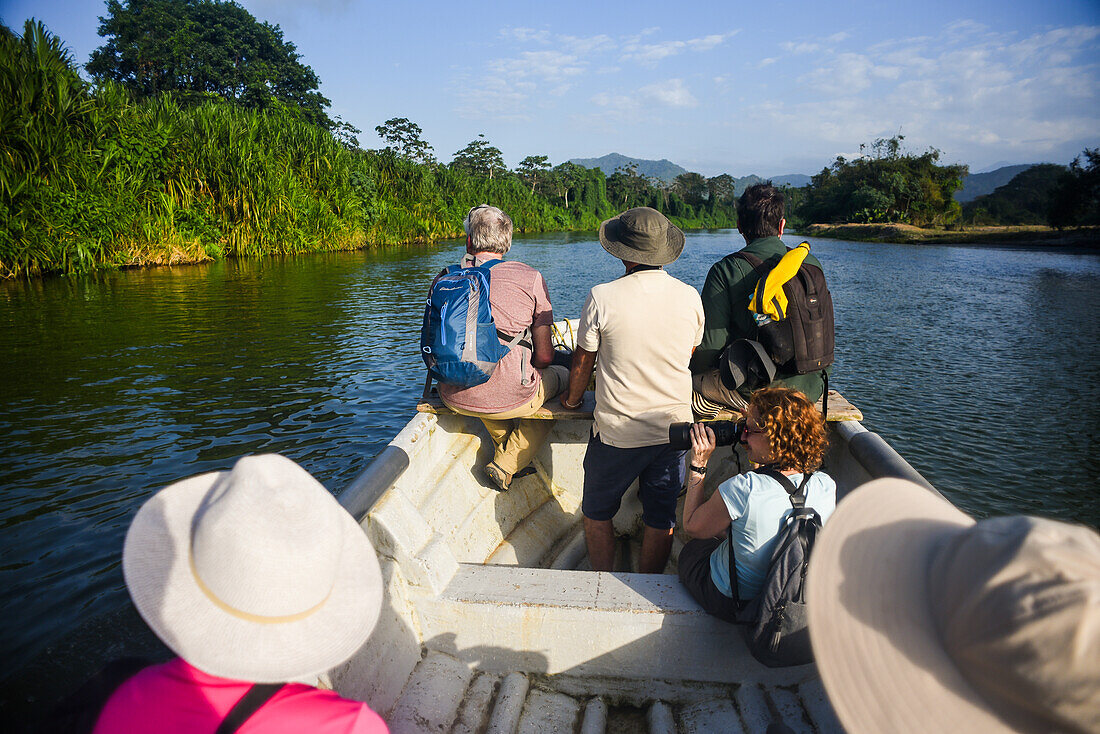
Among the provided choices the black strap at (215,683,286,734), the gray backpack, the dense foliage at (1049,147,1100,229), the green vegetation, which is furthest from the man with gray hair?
the dense foliage at (1049,147,1100,229)

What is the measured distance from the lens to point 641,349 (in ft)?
8.54

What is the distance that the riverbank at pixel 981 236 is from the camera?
35.1 meters

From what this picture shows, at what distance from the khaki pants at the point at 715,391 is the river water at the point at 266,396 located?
3.31 meters

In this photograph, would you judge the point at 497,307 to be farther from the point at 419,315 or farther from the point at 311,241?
the point at 311,241

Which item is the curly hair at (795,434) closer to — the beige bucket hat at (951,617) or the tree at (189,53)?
the beige bucket hat at (951,617)

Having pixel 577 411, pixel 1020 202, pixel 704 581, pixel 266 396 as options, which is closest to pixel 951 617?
pixel 704 581

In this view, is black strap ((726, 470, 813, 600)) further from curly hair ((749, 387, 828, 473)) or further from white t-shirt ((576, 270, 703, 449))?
white t-shirt ((576, 270, 703, 449))

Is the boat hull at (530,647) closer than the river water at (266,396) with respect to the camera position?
Yes

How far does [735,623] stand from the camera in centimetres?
210

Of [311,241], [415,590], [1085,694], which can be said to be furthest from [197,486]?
[311,241]

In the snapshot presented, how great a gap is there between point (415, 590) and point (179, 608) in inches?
51.6

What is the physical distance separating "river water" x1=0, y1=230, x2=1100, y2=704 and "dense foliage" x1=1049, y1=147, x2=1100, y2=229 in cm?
3055

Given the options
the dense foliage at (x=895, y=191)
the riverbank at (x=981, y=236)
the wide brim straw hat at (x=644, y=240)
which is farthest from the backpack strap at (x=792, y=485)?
the dense foliage at (x=895, y=191)

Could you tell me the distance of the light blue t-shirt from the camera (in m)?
1.94
